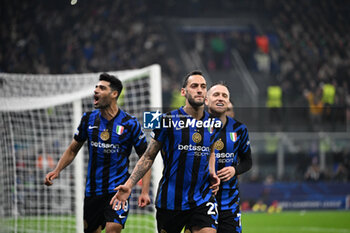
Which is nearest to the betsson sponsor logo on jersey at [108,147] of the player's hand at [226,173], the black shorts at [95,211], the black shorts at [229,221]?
the black shorts at [95,211]

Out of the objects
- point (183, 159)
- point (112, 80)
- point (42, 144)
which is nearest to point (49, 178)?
point (112, 80)

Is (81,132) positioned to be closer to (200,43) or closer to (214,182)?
(214,182)

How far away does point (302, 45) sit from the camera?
90.9 ft

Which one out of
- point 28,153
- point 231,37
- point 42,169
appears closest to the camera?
point 28,153

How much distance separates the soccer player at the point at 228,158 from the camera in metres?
6.01

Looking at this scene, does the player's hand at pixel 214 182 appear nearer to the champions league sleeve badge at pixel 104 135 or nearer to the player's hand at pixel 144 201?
the player's hand at pixel 144 201

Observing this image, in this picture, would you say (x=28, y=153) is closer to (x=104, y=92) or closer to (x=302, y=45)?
(x=104, y=92)

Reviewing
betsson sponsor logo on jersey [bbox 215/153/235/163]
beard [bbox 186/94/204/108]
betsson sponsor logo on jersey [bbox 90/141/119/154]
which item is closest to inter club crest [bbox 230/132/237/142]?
betsson sponsor logo on jersey [bbox 215/153/235/163]

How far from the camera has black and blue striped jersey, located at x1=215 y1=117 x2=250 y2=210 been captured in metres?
6.09

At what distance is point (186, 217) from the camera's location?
18.0 ft

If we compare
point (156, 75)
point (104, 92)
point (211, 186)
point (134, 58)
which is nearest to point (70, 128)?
point (156, 75)

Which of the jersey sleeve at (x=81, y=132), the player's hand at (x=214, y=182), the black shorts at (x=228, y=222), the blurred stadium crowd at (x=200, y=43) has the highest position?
the blurred stadium crowd at (x=200, y=43)

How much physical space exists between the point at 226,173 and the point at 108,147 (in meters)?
1.31

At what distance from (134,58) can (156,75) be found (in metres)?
16.3
